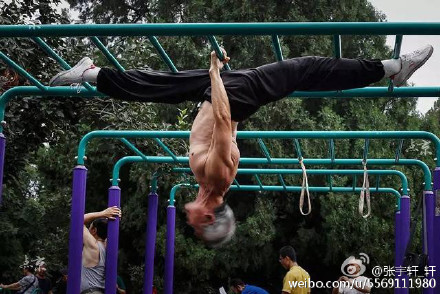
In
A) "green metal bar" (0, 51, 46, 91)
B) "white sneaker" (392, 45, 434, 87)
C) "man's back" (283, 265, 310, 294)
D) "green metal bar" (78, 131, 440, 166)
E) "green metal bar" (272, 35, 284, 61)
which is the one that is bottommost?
"man's back" (283, 265, 310, 294)

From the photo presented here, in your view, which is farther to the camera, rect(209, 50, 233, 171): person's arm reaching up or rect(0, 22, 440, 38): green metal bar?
rect(0, 22, 440, 38): green metal bar

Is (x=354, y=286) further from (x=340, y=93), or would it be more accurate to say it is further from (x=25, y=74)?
(x=25, y=74)

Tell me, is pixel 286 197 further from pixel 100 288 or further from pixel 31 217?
pixel 100 288

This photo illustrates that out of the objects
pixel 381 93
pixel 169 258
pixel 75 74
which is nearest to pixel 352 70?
pixel 381 93

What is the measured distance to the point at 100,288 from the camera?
6.59 meters

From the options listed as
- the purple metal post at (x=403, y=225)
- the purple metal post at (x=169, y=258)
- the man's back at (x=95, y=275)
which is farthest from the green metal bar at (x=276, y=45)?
the purple metal post at (x=169, y=258)

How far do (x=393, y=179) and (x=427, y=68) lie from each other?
5385 millimetres

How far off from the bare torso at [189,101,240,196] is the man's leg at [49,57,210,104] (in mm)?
219

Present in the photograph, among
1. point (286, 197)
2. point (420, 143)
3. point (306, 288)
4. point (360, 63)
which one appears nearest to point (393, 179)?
point (420, 143)

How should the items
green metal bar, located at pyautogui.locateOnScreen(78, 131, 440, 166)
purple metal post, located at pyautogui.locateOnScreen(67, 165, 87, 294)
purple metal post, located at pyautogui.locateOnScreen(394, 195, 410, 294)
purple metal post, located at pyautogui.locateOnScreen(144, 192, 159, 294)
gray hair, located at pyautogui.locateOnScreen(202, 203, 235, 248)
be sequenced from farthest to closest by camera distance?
purple metal post, located at pyautogui.locateOnScreen(144, 192, 159, 294), purple metal post, located at pyautogui.locateOnScreen(394, 195, 410, 294), green metal bar, located at pyautogui.locateOnScreen(78, 131, 440, 166), purple metal post, located at pyautogui.locateOnScreen(67, 165, 87, 294), gray hair, located at pyautogui.locateOnScreen(202, 203, 235, 248)

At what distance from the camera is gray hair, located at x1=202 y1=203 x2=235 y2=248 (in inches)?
157

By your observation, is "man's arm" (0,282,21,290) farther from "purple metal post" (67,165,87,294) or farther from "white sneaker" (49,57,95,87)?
"white sneaker" (49,57,95,87)

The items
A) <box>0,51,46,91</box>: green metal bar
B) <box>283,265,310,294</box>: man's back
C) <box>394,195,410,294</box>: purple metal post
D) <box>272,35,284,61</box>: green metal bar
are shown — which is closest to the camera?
<box>272,35,284,61</box>: green metal bar

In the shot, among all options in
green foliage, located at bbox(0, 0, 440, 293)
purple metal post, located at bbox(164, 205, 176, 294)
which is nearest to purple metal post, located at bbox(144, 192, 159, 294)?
purple metal post, located at bbox(164, 205, 176, 294)
